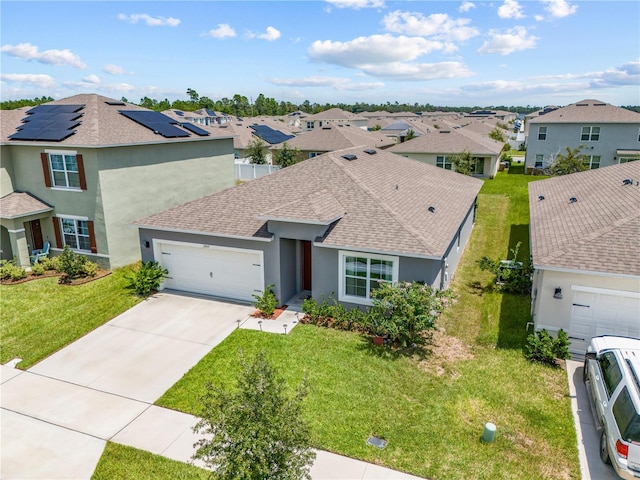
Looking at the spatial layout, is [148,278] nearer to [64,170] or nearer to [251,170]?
[64,170]

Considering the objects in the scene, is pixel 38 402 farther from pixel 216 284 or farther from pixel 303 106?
pixel 303 106

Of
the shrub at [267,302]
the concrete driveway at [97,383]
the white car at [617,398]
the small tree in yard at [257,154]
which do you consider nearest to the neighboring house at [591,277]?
the white car at [617,398]

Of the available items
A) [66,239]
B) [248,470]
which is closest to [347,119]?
[66,239]

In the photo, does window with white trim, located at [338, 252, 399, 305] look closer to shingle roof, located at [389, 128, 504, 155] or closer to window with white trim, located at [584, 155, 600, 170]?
shingle roof, located at [389, 128, 504, 155]

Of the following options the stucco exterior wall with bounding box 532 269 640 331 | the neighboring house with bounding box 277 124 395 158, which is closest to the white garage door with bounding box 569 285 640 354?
the stucco exterior wall with bounding box 532 269 640 331

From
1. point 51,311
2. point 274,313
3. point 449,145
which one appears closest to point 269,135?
point 449,145

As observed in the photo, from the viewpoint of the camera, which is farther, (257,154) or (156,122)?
(257,154)
